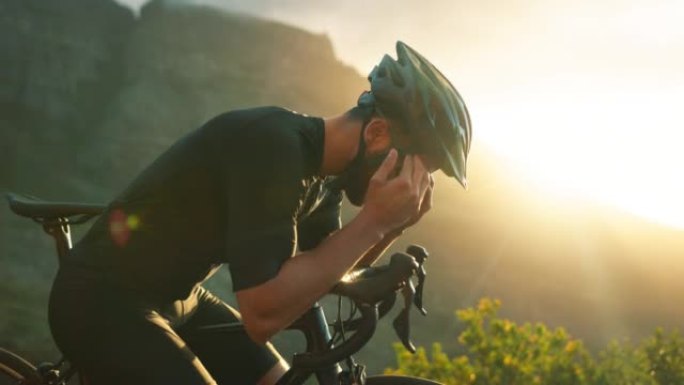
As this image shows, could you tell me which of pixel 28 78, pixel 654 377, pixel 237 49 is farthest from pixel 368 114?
pixel 237 49

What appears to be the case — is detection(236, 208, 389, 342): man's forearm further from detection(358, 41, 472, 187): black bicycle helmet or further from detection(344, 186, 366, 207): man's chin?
detection(358, 41, 472, 187): black bicycle helmet

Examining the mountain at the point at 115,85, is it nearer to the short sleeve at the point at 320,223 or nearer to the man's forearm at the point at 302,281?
the short sleeve at the point at 320,223

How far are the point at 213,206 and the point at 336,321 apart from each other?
2.23 ft

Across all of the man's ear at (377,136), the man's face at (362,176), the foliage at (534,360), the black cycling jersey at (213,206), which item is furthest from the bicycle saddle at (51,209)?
the foliage at (534,360)

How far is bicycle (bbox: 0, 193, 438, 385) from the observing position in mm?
3410

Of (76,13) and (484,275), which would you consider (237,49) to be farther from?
(484,275)

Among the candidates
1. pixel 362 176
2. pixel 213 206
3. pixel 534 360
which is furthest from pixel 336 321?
pixel 534 360

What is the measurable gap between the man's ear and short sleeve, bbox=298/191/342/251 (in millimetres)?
412

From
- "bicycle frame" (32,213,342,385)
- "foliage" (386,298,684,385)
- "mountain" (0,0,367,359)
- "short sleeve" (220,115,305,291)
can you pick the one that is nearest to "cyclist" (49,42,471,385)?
"short sleeve" (220,115,305,291)

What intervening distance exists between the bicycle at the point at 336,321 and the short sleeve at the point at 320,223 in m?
0.30

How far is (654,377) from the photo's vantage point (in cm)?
1345

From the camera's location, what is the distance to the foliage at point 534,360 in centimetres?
1234

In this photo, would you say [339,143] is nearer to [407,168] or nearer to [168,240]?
[407,168]

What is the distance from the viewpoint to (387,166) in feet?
11.0
